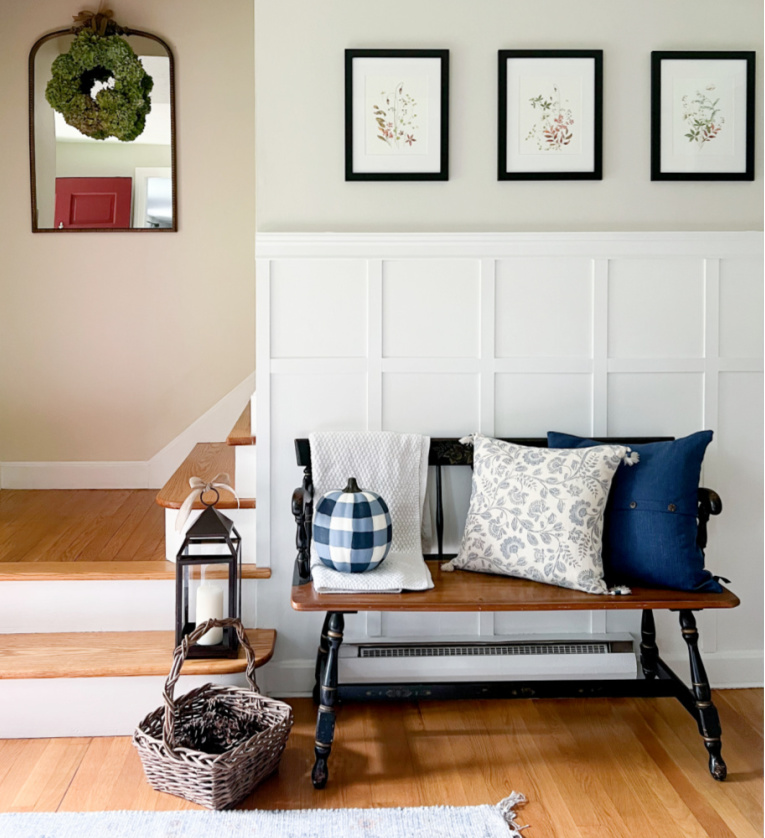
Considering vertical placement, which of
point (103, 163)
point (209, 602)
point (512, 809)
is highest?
point (103, 163)

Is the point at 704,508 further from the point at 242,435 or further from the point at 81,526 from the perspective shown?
the point at 81,526

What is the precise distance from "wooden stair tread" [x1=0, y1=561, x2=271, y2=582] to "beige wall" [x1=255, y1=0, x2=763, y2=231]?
109 centimetres

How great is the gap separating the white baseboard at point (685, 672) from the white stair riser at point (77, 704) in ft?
1.07

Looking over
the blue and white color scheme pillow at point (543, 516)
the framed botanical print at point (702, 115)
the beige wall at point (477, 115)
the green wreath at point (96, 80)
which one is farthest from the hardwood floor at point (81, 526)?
the framed botanical print at point (702, 115)

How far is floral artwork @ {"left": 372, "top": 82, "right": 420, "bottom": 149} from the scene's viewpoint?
245 cm

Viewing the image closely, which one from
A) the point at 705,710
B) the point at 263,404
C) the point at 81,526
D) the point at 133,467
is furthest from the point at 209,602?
the point at 133,467

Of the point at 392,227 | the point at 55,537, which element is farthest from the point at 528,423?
the point at 55,537

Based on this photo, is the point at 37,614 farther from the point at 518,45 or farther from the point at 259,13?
the point at 518,45

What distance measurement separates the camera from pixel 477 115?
247cm

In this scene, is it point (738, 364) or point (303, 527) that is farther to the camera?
point (738, 364)

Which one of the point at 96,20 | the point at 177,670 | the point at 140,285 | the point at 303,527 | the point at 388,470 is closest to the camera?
the point at 177,670

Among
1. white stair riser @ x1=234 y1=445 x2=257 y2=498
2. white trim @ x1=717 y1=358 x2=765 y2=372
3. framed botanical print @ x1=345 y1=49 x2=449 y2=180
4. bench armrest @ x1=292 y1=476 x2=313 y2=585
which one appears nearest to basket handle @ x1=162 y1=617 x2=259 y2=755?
bench armrest @ x1=292 y1=476 x2=313 y2=585

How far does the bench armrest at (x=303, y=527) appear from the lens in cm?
222

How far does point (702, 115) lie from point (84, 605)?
7.90 ft
